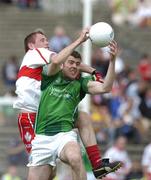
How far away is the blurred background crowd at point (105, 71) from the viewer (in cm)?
2097

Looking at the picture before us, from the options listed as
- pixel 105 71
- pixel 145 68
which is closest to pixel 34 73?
pixel 105 71

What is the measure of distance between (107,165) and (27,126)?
1364 mm

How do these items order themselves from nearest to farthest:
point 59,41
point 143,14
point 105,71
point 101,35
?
point 101,35, point 105,71, point 59,41, point 143,14

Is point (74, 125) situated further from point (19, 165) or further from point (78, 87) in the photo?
point (19, 165)

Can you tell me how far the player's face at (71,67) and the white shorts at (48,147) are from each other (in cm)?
71

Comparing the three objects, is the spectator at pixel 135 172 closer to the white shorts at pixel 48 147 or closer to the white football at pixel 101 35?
the white shorts at pixel 48 147

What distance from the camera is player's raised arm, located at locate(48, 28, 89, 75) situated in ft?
43.0

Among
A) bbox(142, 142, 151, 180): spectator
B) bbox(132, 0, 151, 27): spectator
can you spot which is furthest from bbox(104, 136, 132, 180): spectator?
bbox(132, 0, 151, 27): spectator

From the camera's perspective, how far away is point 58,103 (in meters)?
13.8

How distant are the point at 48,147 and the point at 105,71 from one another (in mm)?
10777

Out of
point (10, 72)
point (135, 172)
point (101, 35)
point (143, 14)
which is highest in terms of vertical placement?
point (101, 35)

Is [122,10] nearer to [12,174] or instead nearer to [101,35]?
[12,174]

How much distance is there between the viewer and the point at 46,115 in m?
13.8

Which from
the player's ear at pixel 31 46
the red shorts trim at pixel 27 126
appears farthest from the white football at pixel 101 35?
the red shorts trim at pixel 27 126
